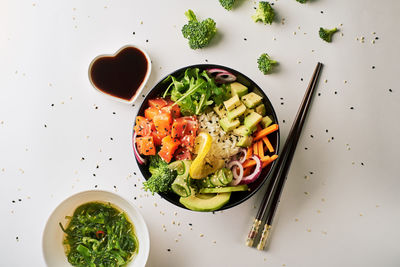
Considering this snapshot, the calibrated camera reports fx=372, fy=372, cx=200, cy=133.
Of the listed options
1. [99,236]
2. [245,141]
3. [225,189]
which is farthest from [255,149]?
[99,236]

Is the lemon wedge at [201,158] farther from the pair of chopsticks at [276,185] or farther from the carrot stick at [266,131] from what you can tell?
the pair of chopsticks at [276,185]

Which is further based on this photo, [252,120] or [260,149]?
[260,149]

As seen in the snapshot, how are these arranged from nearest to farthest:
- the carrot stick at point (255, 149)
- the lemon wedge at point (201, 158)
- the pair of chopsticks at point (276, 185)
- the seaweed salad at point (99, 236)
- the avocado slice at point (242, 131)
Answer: the lemon wedge at point (201, 158) < the avocado slice at point (242, 131) < the carrot stick at point (255, 149) < the seaweed salad at point (99, 236) < the pair of chopsticks at point (276, 185)

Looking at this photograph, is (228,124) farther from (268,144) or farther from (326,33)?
(326,33)

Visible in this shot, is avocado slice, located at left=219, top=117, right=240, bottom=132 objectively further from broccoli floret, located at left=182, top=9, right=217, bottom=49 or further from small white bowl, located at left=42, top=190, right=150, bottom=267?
small white bowl, located at left=42, top=190, right=150, bottom=267

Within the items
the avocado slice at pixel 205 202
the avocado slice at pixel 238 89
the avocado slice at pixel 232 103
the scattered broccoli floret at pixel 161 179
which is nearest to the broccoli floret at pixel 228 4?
the avocado slice at pixel 238 89

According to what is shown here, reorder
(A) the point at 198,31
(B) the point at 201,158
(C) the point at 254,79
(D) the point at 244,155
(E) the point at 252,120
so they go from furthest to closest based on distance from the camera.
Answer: (C) the point at 254,79, (A) the point at 198,31, (D) the point at 244,155, (E) the point at 252,120, (B) the point at 201,158

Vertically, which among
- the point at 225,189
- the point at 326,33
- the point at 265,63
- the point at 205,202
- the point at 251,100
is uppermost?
the point at 326,33

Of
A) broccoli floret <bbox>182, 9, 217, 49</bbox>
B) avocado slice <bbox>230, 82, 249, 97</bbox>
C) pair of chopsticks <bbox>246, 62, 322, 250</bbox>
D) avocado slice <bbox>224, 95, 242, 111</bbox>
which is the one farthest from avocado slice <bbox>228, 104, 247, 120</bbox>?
broccoli floret <bbox>182, 9, 217, 49</bbox>
